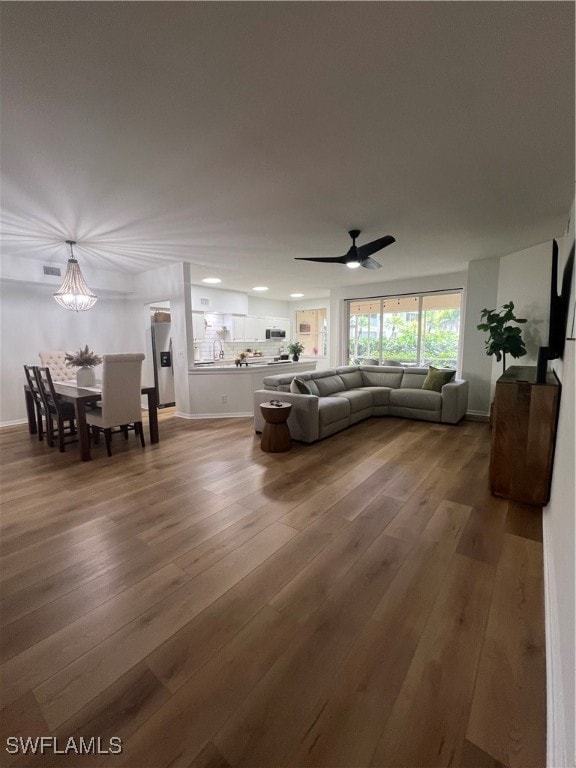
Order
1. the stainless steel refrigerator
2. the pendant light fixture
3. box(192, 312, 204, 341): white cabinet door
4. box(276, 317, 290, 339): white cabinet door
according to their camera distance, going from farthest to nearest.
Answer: box(276, 317, 290, 339): white cabinet door
box(192, 312, 204, 341): white cabinet door
the stainless steel refrigerator
the pendant light fixture

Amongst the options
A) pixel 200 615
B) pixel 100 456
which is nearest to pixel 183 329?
pixel 100 456

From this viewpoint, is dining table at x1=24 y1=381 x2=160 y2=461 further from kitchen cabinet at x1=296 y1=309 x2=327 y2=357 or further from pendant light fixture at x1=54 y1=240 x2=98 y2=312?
kitchen cabinet at x1=296 y1=309 x2=327 y2=357

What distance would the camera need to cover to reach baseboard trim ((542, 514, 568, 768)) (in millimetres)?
1016

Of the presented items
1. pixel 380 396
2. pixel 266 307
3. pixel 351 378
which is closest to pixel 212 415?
pixel 351 378

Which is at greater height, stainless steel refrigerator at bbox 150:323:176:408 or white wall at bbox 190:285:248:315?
white wall at bbox 190:285:248:315

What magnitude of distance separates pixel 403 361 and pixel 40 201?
6572 millimetres

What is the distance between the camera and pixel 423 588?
5.80 feet

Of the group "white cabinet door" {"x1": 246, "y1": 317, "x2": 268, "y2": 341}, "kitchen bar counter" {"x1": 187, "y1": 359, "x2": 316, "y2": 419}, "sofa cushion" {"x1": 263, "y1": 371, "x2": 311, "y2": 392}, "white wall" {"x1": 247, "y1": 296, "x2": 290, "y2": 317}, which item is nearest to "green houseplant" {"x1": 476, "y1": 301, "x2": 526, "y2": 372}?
"sofa cushion" {"x1": 263, "y1": 371, "x2": 311, "y2": 392}

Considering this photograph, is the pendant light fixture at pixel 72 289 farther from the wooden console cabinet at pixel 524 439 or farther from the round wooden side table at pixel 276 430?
the wooden console cabinet at pixel 524 439

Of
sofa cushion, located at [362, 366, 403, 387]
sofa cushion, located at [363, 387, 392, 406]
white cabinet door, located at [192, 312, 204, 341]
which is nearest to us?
sofa cushion, located at [363, 387, 392, 406]

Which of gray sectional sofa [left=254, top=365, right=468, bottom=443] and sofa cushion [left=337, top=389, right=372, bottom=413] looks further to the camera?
sofa cushion [left=337, top=389, right=372, bottom=413]

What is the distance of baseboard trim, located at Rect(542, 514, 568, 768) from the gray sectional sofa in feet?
8.86

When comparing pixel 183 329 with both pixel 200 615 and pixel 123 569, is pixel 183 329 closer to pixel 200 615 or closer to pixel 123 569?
pixel 123 569

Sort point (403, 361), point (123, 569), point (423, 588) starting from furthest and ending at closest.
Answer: point (403, 361), point (123, 569), point (423, 588)
